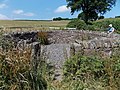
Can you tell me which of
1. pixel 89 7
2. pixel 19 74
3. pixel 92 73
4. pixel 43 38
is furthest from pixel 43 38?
pixel 89 7

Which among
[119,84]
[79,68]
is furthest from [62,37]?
[119,84]

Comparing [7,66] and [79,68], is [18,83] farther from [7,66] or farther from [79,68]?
[79,68]

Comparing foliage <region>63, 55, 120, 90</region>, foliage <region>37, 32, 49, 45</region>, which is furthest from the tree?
foliage <region>63, 55, 120, 90</region>

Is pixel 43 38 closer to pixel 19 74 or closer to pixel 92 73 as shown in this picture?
pixel 92 73

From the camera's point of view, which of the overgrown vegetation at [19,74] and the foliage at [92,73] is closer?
the overgrown vegetation at [19,74]

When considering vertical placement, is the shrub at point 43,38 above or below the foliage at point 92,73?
below

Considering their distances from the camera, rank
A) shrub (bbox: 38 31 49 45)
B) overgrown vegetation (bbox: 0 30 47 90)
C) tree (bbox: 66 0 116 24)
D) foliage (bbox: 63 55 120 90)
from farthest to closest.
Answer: tree (bbox: 66 0 116 24) → shrub (bbox: 38 31 49 45) → foliage (bbox: 63 55 120 90) → overgrown vegetation (bbox: 0 30 47 90)

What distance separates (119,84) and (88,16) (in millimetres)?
52853

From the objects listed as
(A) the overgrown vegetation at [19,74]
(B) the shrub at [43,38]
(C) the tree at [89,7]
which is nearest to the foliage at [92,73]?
(A) the overgrown vegetation at [19,74]

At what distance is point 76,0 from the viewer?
59812 millimetres

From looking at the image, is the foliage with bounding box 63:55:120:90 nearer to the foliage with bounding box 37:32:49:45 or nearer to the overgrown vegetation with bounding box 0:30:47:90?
the overgrown vegetation with bounding box 0:30:47:90

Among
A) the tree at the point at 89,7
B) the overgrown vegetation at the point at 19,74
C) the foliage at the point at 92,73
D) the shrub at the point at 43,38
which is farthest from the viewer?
the tree at the point at 89,7

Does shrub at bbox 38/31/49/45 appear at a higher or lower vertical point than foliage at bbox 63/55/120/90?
lower

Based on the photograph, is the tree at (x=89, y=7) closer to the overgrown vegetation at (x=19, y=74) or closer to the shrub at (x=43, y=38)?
the shrub at (x=43, y=38)
